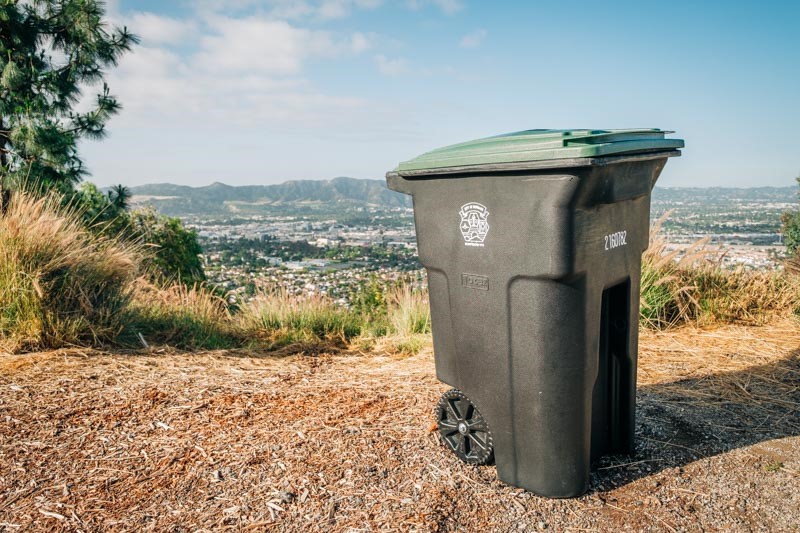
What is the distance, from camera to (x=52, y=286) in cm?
484

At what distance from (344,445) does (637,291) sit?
169cm

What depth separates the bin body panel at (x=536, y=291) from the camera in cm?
229

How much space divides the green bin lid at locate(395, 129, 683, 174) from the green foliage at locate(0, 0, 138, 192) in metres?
7.25

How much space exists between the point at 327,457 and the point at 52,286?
11.1 feet

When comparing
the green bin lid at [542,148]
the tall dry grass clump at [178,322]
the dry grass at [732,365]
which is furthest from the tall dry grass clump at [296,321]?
the green bin lid at [542,148]

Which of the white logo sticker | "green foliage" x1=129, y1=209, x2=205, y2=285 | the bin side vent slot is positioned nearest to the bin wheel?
the bin side vent slot

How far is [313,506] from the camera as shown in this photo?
8.01 ft

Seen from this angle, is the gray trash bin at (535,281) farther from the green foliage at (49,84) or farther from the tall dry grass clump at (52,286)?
the green foliage at (49,84)

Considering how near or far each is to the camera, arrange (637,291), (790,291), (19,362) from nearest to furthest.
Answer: (637,291)
(19,362)
(790,291)

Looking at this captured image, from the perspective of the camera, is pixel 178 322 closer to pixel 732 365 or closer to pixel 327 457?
pixel 327 457

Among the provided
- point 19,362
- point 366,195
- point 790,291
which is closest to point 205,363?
point 19,362

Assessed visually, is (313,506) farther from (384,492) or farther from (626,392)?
(626,392)

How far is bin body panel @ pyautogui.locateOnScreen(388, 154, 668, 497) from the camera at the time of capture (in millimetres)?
2291

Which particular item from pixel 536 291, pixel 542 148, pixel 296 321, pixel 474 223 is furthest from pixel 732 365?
pixel 296 321
